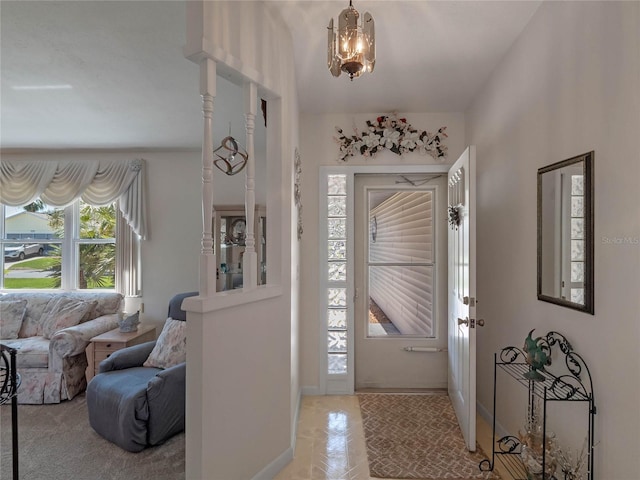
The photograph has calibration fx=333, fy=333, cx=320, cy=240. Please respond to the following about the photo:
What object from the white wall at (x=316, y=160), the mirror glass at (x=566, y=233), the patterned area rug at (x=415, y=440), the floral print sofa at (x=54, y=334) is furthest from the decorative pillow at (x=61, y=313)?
the mirror glass at (x=566, y=233)

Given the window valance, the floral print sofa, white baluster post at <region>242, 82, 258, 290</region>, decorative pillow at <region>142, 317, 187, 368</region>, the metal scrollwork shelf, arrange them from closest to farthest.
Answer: the metal scrollwork shelf < white baluster post at <region>242, 82, 258, 290</region> < decorative pillow at <region>142, 317, 187, 368</region> < the floral print sofa < the window valance

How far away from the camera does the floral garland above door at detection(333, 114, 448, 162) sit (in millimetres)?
3035

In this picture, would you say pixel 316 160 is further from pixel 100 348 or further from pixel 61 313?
pixel 61 313

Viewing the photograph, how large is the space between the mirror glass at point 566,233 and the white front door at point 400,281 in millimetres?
1319

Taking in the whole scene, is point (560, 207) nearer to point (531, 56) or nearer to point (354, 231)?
point (531, 56)

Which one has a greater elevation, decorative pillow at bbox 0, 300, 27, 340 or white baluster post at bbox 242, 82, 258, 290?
white baluster post at bbox 242, 82, 258, 290

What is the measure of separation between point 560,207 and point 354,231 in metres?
1.72

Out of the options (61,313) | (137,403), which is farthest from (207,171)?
(61,313)

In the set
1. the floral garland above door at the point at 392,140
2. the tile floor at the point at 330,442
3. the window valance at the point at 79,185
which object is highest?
the floral garland above door at the point at 392,140

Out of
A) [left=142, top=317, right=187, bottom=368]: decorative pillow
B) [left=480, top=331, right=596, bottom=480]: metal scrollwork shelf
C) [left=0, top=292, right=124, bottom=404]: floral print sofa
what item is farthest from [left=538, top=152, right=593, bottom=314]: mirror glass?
[left=0, top=292, right=124, bottom=404]: floral print sofa

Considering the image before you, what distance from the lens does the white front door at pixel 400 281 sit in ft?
10.2

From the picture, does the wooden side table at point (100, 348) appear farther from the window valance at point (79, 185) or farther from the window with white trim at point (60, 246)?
the window valance at point (79, 185)

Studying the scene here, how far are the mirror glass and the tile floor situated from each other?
1.16 metres

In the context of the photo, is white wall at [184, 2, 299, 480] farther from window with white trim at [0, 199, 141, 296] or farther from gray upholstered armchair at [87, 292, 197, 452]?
window with white trim at [0, 199, 141, 296]
